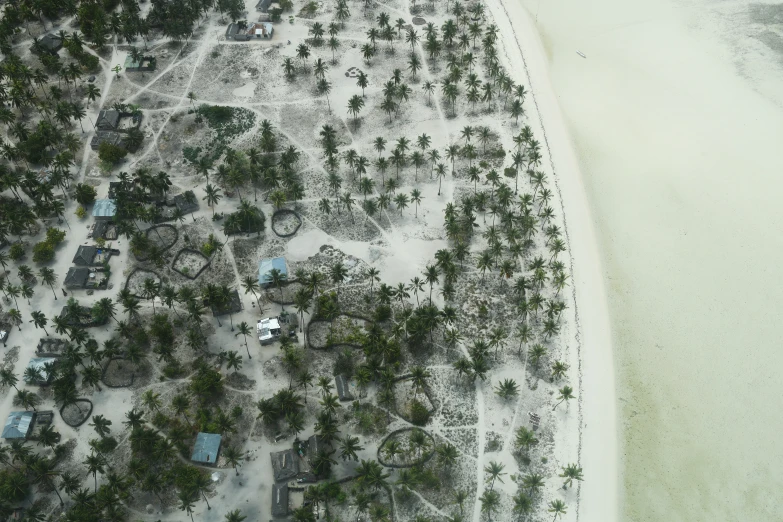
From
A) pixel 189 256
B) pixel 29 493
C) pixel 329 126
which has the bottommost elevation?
pixel 29 493

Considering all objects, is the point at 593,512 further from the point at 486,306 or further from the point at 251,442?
the point at 251,442

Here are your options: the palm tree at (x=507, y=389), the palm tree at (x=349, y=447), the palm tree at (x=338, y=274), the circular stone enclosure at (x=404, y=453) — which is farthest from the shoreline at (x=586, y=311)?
the palm tree at (x=338, y=274)

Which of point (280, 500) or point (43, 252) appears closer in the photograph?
point (280, 500)

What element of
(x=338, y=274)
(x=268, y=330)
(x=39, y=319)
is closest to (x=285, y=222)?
(x=338, y=274)

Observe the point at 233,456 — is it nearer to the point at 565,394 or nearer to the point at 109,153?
the point at 565,394

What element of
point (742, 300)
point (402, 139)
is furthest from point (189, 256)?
point (742, 300)

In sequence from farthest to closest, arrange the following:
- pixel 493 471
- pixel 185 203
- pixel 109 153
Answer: pixel 109 153
pixel 185 203
pixel 493 471

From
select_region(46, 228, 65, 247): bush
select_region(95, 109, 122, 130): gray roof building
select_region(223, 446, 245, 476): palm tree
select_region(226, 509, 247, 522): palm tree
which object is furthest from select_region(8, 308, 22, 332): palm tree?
select_region(226, 509, 247, 522): palm tree

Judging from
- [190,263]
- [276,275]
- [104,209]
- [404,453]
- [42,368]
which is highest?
[276,275]
